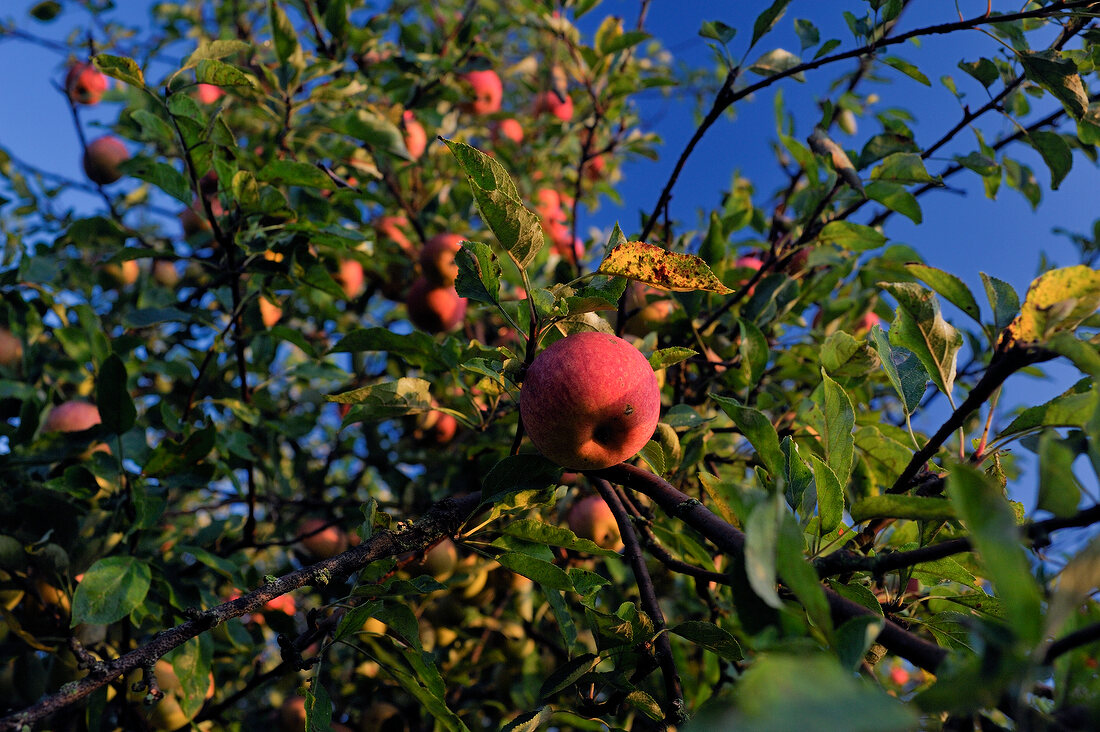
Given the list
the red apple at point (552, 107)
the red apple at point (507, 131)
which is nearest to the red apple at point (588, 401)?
the red apple at point (507, 131)

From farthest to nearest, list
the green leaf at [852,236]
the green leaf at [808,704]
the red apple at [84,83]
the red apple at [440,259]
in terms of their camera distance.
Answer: the red apple at [84,83]
the red apple at [440,259]
the green leaf at [852,236]
the green leaf at [808,704]

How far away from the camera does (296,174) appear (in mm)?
1702

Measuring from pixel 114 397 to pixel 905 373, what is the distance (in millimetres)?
1746

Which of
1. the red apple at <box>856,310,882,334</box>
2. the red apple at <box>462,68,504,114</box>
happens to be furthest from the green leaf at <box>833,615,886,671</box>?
the red apple at <box>462,68,504,114</box>

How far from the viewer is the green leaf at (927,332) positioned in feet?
3.39

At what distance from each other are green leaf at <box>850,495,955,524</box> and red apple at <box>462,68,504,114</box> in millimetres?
3189

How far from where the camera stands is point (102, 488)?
1.73 meters

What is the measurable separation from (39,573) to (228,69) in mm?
1432

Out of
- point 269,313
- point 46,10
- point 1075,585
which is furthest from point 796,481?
point 46,10

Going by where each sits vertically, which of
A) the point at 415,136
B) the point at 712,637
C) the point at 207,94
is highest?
the point at 207,94

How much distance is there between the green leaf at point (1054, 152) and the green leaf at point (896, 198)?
299mm

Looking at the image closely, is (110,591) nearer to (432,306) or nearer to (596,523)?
(596,523)

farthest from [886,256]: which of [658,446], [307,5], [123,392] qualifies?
[307,5]

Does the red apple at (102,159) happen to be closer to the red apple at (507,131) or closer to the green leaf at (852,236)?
the red apple at (507,131)
